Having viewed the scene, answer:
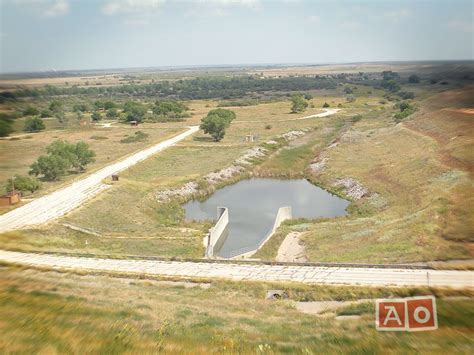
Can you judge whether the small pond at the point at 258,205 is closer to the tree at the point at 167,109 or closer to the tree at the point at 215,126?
the tree at the point at 215,126

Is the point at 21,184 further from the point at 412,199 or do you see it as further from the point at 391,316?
the point at 391,316

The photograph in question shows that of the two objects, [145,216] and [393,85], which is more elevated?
[393,85]

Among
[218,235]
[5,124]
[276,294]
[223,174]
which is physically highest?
[5,124]

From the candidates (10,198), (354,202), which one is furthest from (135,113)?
(10,198)

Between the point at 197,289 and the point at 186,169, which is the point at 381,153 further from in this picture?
the point at 197,289

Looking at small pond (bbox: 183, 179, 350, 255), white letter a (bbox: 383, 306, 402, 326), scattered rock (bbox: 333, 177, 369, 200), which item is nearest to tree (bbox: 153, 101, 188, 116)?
small pond (bbox: 183, 179, 350, 255)

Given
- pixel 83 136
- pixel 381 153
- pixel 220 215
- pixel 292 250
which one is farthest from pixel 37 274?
pixel 83 136

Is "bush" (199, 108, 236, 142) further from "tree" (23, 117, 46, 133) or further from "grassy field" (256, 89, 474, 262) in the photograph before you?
"tree" (23, 117, 46, 133)

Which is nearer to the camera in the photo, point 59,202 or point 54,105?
point 54,105
